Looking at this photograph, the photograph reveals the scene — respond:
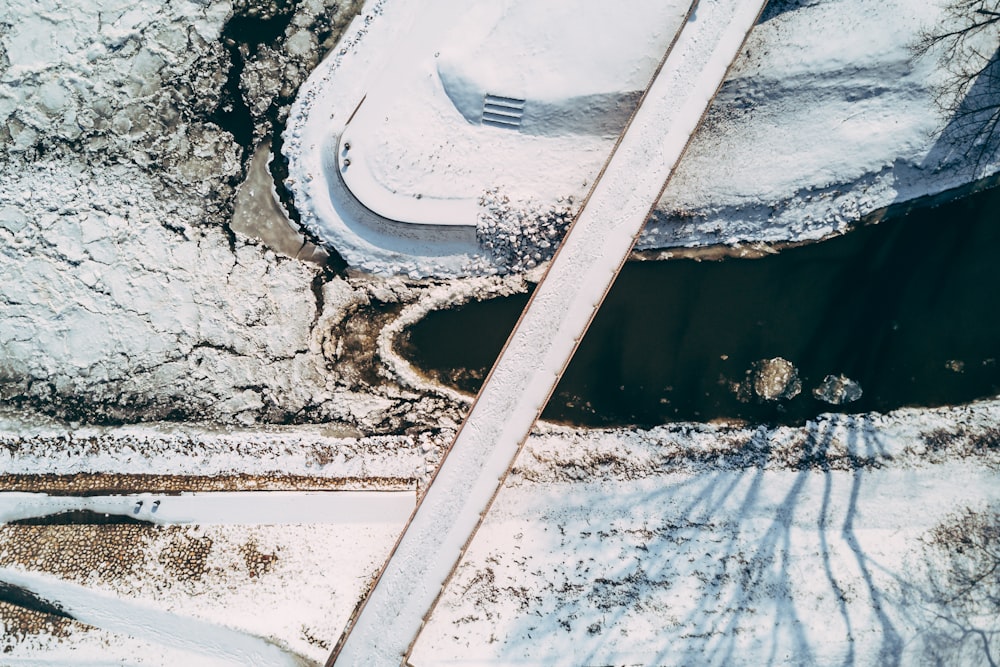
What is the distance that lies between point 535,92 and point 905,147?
5595 mm

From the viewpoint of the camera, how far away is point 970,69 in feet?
27.6

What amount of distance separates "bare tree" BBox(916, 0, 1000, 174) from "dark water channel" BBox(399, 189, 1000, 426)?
1.03 m

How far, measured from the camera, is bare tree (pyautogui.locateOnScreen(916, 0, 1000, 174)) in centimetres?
824

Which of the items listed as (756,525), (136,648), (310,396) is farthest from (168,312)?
(756,525)

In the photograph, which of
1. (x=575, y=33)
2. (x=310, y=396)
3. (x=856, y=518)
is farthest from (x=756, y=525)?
(x=575, y=33)

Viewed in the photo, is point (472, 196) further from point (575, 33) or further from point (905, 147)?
point (905, 147)

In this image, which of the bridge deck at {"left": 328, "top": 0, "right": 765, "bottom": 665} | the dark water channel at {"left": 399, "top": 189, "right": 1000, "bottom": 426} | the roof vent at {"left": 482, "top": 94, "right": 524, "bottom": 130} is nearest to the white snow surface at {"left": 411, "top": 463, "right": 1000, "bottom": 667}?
the bridge deck at {"left": 328, "top": 0, "right": 765, "bottom": 665}

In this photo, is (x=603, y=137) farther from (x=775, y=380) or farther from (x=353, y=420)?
(x=353, y=420)

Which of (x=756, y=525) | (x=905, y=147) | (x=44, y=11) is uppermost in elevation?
(x=905, y=147)

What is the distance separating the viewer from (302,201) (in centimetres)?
Answer: 926

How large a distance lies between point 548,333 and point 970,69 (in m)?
7.30

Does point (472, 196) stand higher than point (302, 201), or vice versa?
point (472, 196)

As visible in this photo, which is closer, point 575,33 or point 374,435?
point 575,33

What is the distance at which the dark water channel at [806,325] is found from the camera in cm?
909
